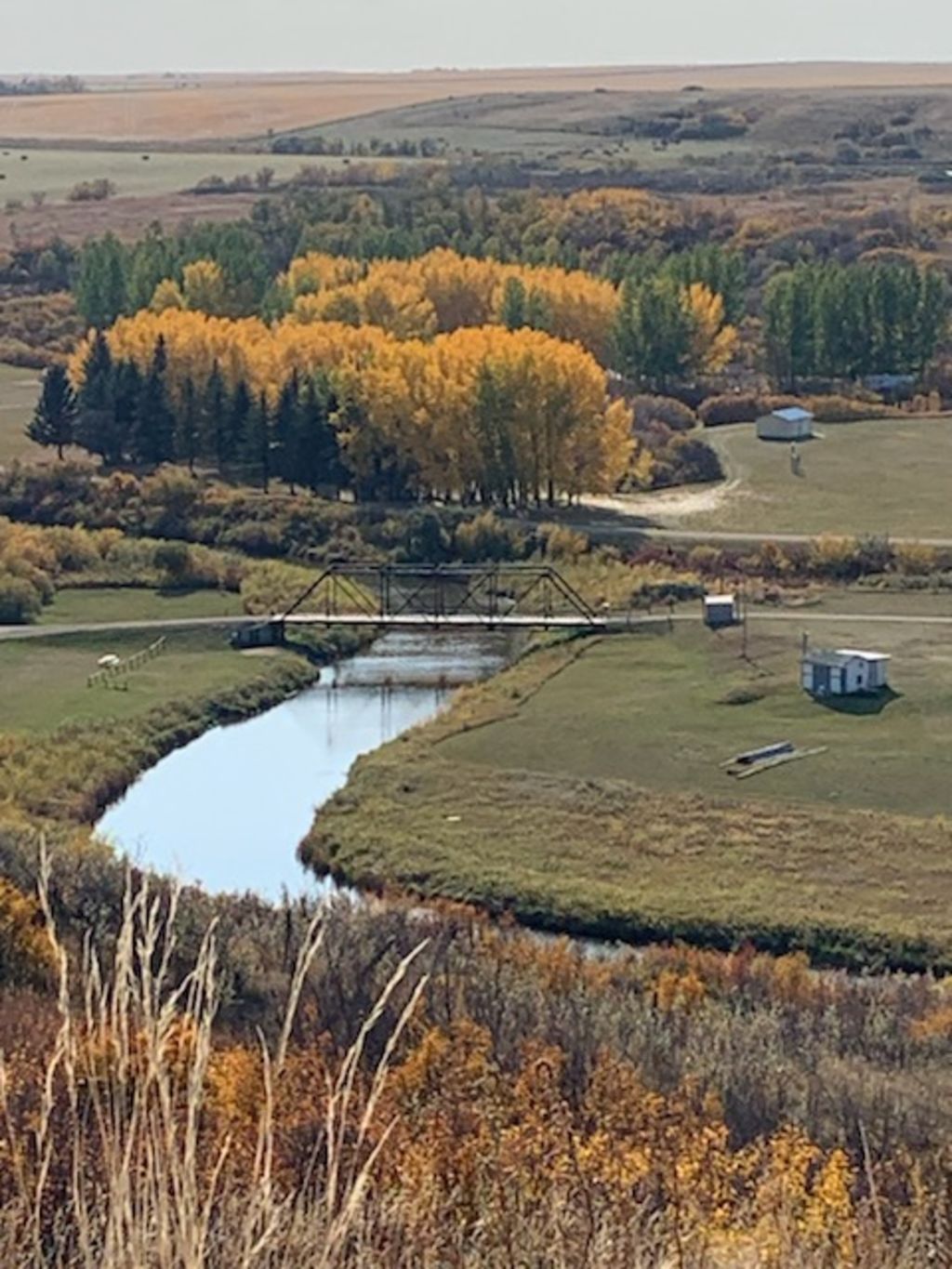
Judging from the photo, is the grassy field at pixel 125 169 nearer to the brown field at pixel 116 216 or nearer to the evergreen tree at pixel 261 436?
the brown field at pixel 116 216

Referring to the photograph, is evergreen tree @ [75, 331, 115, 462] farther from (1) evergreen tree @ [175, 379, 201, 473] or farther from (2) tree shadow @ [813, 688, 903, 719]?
(2) tree shadow @ [813, 688, 903, 719]

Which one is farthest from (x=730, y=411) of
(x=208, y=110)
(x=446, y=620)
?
(x=208, y=110)

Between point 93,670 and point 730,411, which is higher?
point 93,670

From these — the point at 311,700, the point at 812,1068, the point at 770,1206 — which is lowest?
the point at 311,700

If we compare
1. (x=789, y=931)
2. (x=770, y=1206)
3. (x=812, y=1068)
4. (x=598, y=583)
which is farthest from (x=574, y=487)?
(x=770, y=1206)

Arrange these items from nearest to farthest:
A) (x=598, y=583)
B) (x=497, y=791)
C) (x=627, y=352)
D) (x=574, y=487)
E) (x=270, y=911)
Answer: (x=270, y=911), (x=497, y=791), (x=598, y=583), (x=574, y=487), (x=627, y=352)

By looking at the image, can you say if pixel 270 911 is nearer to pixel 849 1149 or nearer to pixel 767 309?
pixel 849 1149

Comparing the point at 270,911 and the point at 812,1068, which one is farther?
the point at 270,911

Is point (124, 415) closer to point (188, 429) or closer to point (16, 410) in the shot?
point (188, 429)
